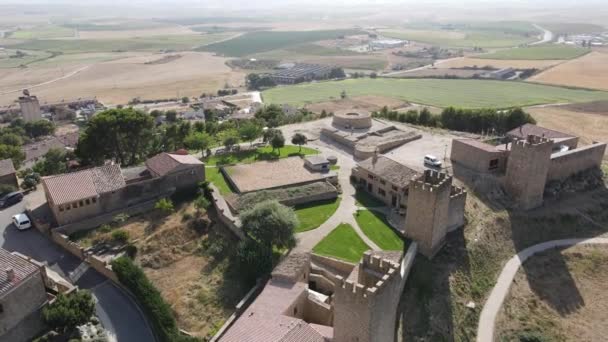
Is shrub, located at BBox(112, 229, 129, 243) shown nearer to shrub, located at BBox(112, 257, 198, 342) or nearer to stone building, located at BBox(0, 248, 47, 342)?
shrub, located at BBox(112, 257, 198, 342)

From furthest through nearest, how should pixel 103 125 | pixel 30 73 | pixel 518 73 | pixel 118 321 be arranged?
pixel 30 73 → pixel 518 73 → pixel 103 125 → pixel 118 321

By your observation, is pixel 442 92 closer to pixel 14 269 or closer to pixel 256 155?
pixel 256 155

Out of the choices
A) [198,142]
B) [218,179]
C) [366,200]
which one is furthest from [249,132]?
[366,200]

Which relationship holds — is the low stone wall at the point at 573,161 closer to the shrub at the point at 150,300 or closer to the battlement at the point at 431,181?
the battlement at the point at 431,181

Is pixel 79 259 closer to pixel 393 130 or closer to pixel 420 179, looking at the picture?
pixel 420 179

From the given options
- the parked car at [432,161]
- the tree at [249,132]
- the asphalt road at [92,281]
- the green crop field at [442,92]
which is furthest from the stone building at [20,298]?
the green crop field at [442,92]

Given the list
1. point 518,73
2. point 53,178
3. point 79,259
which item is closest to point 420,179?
point 79,259
